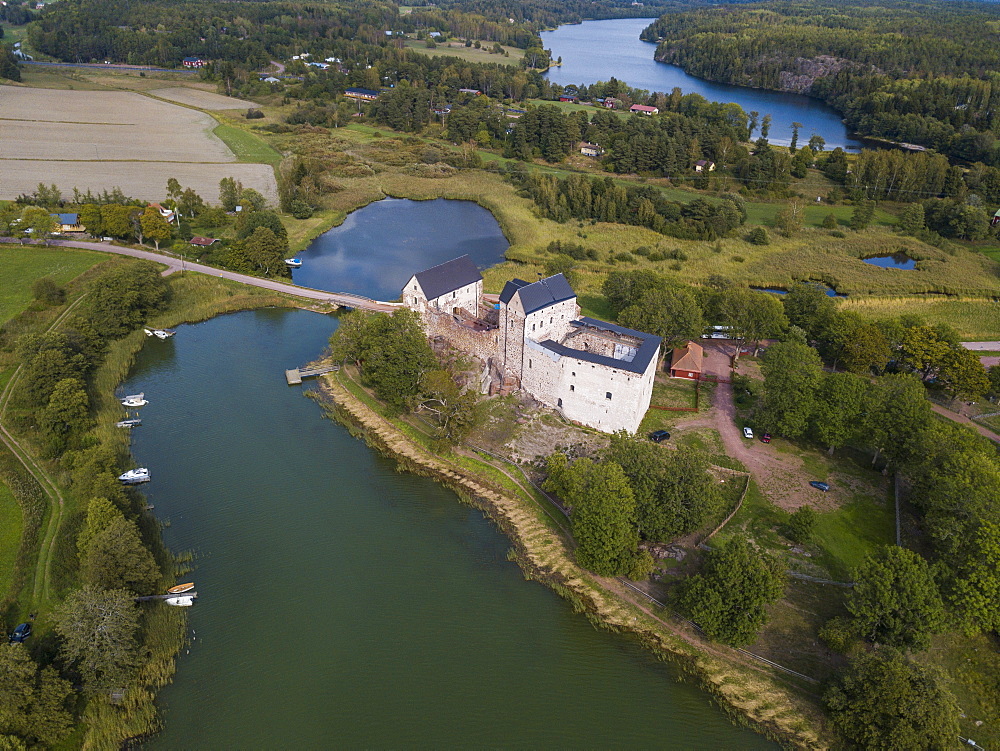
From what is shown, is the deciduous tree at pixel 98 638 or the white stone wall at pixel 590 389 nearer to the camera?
the deciduous tree at pixel 98 638

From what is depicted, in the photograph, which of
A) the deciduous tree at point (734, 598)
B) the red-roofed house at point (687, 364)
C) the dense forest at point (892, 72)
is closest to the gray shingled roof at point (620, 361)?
the red-roofed house at point (687, 364)

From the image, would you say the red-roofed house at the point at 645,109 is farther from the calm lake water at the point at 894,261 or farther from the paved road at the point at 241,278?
the paved road at the point at 241,278

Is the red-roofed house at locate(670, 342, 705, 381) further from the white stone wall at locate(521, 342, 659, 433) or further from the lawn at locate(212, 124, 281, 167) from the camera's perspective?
the lawn at locate(212, 124, 281, 167)

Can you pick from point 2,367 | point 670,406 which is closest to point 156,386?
point 2,367

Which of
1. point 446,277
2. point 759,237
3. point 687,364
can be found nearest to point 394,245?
point 446,277

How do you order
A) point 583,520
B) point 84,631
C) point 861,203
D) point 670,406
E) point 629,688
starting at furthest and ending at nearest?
point 861,203 < point 670,406 < point 583,520 < point 629,688 < point 84,631

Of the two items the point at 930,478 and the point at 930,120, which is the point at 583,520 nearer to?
the point at 930,478
